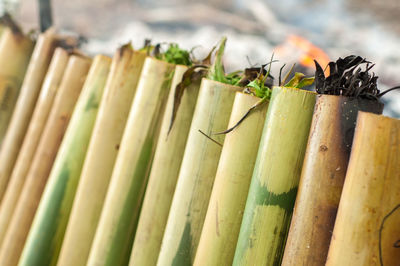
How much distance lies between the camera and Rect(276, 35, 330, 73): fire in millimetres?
1716

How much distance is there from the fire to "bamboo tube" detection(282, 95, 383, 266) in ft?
4.17

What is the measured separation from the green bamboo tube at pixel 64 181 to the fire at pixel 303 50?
1111 mm

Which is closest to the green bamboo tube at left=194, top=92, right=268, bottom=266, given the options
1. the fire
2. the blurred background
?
the blurred background

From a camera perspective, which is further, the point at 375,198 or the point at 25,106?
the point at 25,106

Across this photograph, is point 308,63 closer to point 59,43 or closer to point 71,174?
point 59,43

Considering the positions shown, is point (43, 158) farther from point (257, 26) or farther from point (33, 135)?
point (257, 26)

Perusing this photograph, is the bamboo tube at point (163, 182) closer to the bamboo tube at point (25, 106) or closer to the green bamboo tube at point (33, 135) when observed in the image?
the green bamboo tube at point (33, 135)

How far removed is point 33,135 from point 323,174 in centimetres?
78

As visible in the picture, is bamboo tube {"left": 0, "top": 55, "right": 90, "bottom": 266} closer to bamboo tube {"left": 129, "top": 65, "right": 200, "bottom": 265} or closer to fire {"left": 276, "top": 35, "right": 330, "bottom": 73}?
bamboo tube {"left": 129, "top": 65, "right": 200, "bottom": 265}

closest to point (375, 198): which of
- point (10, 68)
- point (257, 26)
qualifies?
point (10, 68)

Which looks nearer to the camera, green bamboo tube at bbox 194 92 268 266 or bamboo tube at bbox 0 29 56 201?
green bamboo tube at bbox 194 92 268 266

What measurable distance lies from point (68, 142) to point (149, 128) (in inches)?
9.3

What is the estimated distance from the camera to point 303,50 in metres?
1.73

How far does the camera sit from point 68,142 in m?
0.84
